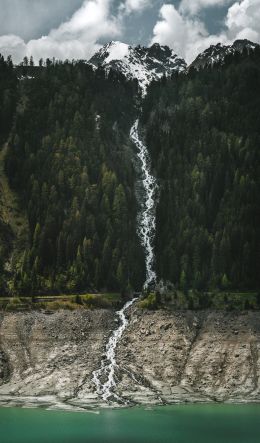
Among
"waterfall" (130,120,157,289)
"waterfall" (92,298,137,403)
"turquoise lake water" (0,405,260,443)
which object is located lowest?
"turquoise lake water" (0,405,260,443)

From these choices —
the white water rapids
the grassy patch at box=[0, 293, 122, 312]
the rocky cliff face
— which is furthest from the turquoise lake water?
the grassy patch at box=[0, 293, 122, 312]

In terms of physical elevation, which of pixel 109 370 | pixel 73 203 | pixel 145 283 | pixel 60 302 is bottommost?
pixel 109 370

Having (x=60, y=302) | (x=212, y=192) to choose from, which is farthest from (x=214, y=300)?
(x=212, y=192)

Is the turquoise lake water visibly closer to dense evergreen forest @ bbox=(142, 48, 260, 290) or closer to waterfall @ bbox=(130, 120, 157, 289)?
dense evergreen forest @ bbox=(142, 48, 260, 290)

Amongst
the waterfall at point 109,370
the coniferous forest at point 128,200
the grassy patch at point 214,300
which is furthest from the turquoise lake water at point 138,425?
the coniferous forest at point 128,200

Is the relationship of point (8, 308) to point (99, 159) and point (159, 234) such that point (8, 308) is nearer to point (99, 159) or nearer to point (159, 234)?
point (159, 234)

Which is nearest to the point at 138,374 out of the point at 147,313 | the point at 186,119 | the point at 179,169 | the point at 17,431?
the point at 147,313

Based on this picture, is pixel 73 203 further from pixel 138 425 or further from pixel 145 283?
pixel 138 425
